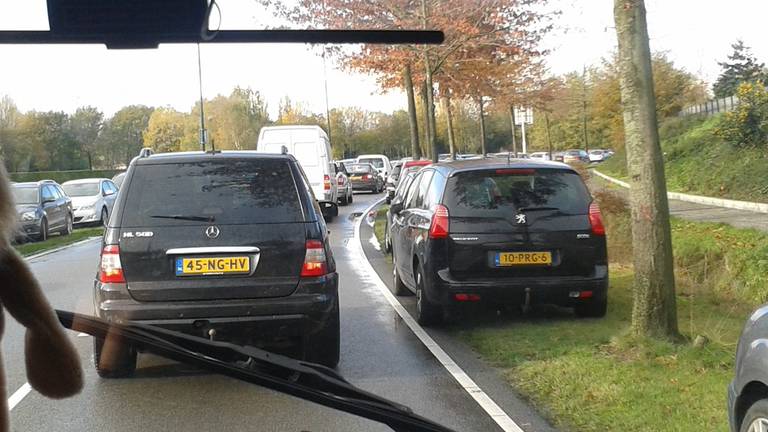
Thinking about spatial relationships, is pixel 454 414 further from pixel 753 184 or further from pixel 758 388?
pixel 753 184

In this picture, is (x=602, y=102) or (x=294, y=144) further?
(x=602, y=102)

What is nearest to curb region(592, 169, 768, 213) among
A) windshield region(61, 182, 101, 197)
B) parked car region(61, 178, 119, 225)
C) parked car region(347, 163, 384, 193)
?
parked car region(61, 178, 119, 225)

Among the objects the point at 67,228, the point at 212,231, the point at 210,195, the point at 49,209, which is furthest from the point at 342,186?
the point at 212,231

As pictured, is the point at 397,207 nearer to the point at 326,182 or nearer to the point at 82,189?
the point at 326,182

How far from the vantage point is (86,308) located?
976 centimetres

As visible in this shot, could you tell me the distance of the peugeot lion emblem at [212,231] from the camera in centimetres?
580

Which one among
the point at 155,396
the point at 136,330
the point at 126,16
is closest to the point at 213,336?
the point at 155,396

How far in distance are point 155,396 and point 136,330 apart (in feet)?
10.4

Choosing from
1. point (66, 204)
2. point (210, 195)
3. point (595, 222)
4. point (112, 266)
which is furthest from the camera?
point (66, 204)

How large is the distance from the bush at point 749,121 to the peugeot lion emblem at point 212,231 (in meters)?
20.2

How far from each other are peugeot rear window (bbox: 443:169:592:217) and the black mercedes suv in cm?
202

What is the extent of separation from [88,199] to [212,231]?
72.4ft

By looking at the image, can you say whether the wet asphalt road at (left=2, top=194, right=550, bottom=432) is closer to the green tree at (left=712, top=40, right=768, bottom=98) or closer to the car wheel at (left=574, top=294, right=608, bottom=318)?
the car wheel at (left=574, top=294, right=608, bottom=318)

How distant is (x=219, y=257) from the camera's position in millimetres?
5785
